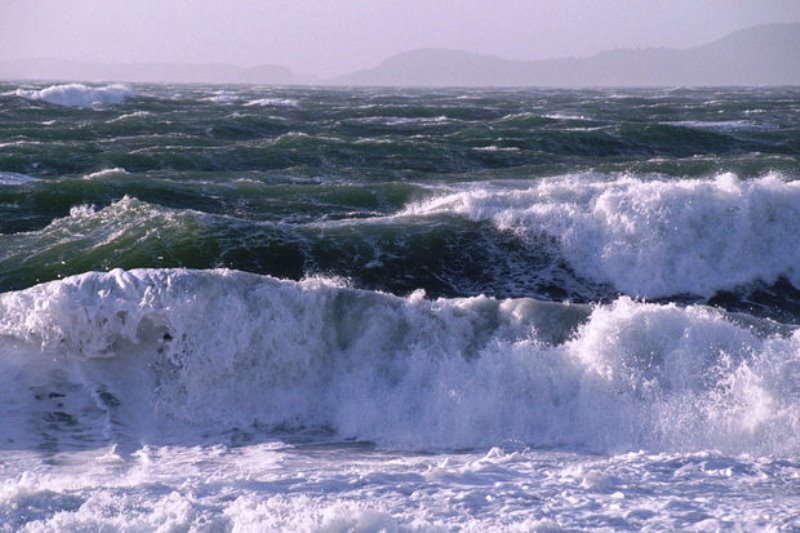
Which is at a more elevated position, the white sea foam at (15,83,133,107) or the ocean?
the white sea foam at (15,83,133,107)

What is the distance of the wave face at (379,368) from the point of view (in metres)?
7.43

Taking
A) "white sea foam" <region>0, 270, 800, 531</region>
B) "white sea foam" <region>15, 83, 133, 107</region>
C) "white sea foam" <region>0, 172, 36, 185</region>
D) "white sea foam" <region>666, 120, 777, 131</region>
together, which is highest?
"white sea foam" <region>15, 83, 133, 107</region>

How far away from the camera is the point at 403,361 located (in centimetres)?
852

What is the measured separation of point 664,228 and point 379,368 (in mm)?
6519

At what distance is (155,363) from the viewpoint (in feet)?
27.8

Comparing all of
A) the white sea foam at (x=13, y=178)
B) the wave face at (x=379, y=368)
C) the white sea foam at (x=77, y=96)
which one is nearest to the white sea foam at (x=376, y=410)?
the wave face at (x=379, y=368)

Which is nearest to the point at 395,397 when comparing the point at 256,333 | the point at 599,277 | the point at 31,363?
the point at 256,333

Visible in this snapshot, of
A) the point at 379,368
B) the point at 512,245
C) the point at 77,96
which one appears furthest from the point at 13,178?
the point at 77,96

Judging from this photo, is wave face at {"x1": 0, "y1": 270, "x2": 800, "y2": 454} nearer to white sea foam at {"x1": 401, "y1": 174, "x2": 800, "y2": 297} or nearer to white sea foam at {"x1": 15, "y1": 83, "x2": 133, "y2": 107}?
white sea foam at {"x1": 401, "y1": 174, "x2": 800, "y2": 297}

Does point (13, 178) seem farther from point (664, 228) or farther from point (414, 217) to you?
point (664, 228)

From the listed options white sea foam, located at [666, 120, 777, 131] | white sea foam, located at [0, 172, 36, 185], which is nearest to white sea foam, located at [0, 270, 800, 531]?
white sea foam, located at [0, 172, 36, 185]

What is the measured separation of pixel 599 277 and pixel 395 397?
5.64 m

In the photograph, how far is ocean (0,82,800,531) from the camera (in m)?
5.89

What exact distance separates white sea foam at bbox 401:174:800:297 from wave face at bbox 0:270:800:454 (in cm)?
405
